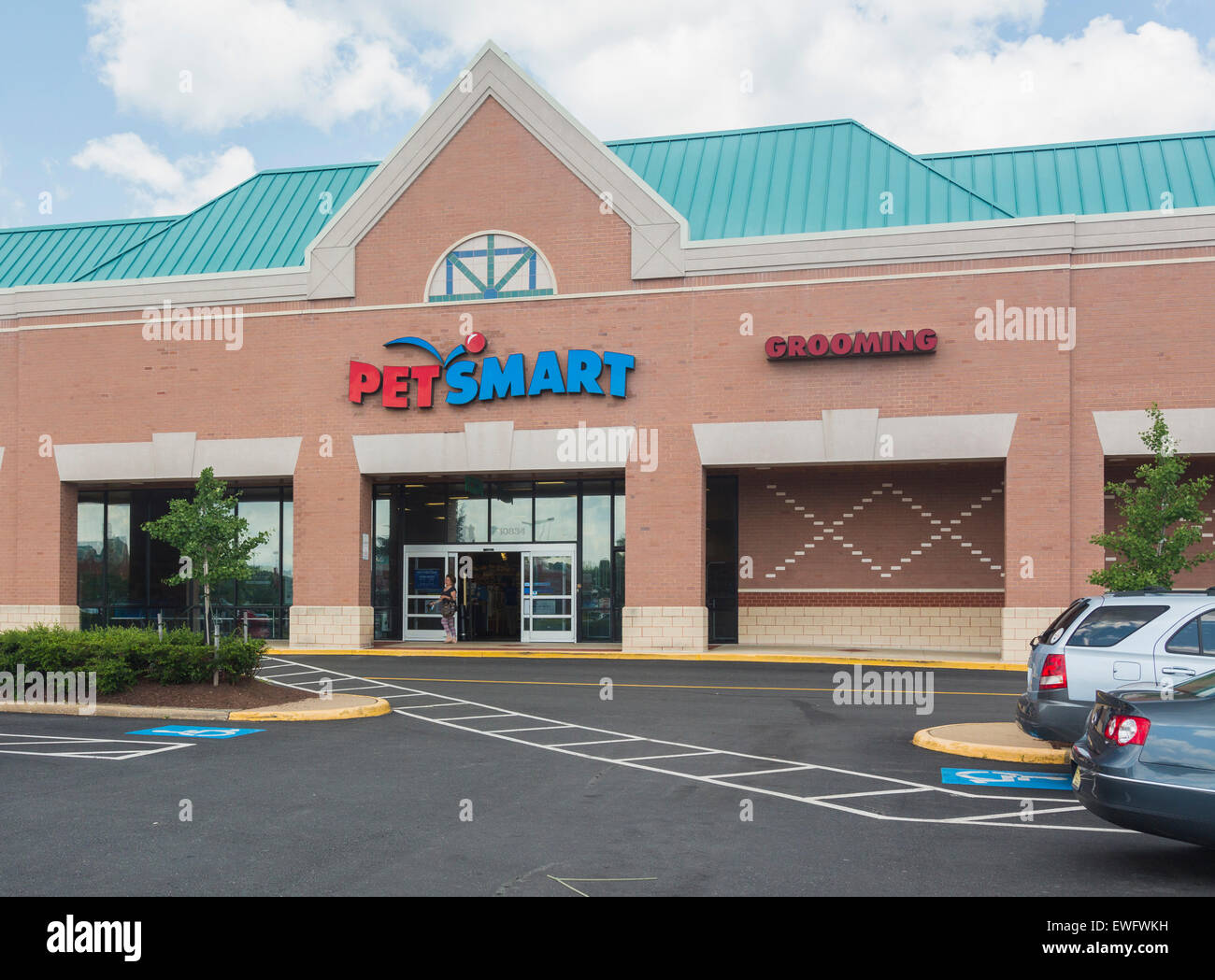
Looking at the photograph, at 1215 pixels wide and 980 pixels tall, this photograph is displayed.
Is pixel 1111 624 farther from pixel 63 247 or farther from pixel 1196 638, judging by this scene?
pixel 63 247

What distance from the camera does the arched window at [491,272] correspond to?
27234mm

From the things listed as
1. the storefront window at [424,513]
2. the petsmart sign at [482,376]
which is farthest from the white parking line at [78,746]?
the storefront window at [424,513]

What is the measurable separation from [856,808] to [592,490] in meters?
20.4

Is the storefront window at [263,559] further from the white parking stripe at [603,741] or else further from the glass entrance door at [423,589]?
the white parking stripe at [603,741]

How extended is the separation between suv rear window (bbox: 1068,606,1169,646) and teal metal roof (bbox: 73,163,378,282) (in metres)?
24.1

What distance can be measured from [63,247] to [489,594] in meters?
18.7

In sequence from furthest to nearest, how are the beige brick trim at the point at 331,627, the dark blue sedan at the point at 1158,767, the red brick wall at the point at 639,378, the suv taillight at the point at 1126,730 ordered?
the beige brick trim at the point at 331,627
the red brick wall at the point at 639,378
the suv taillight at the point at 1126,730
the dark blue sedan at the point at 1158,767

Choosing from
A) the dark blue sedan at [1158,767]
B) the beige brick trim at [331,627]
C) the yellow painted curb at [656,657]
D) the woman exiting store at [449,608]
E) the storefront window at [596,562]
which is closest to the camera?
the dark blue sedan at [1158,767]

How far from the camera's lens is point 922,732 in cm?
1336

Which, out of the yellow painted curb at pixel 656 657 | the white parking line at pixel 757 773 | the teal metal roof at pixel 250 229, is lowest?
the yellow painted curb at pixel 656 657

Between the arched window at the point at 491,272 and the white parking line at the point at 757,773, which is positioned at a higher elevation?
the arched window at the point at 491,272

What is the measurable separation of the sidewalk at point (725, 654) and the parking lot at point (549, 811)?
24.1 ft

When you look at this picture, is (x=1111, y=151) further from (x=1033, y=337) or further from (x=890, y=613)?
(x=890, y=613)

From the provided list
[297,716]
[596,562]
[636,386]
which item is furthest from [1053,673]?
[596,562]
